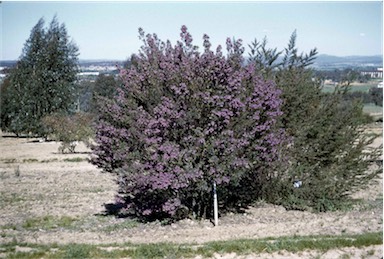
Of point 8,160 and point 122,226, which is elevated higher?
point 122,226

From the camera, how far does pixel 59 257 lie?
985cm

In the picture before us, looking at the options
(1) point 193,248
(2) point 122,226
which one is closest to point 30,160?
(2) point 122,226

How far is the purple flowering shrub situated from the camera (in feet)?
40.1

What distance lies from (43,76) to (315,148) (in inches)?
1349

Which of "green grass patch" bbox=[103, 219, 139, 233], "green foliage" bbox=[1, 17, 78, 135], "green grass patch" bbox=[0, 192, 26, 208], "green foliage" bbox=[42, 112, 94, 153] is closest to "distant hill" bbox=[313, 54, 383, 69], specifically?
"green grass patch" bbox=[103, 219, 139, 233]

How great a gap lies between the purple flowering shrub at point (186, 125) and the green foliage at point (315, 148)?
5.21ft

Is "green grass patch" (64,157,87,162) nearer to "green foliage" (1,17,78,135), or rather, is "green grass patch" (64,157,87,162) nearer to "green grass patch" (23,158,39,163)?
"green grass patch" (23,158,39,163)

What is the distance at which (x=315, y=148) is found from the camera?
15.8m

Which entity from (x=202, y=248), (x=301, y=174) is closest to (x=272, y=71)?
(x=301, y=174)

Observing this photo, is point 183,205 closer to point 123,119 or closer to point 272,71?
point 123,119

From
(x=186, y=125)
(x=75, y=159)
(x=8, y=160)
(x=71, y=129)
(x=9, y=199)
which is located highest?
(x=186, y=125)

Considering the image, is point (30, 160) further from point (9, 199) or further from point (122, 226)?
point (122, 226)

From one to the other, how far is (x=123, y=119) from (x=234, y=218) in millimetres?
4368

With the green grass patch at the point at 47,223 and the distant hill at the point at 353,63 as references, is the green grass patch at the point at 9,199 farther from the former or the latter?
the distant hill at the point at 353,63
